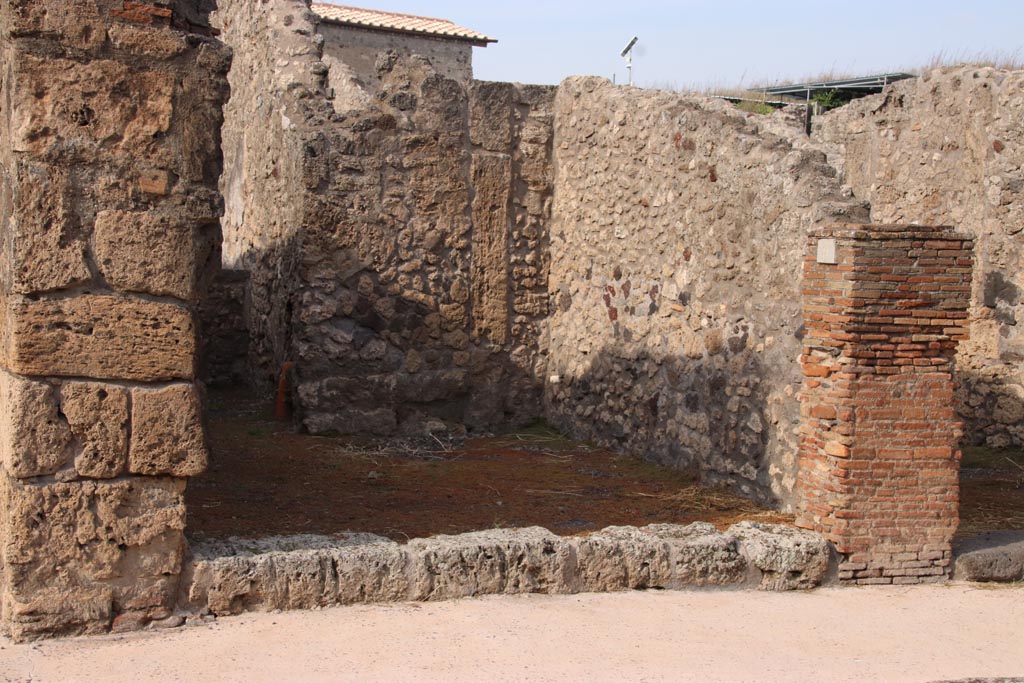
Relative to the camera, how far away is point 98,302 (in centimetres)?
450

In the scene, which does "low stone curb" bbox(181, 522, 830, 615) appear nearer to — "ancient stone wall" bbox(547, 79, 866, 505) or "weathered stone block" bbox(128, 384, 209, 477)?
"weathered stone block" bbox(128, 384, 209, 477)

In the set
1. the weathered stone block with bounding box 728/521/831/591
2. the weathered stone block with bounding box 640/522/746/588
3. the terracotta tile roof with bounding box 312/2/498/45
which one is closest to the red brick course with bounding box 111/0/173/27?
the weathered stone block with bounding box 640/522/746/588

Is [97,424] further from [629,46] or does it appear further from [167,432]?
[629,46]

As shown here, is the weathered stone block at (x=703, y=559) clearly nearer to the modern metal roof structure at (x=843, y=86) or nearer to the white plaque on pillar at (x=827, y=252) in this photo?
the white plaque on pillar at (x=827, y=252)

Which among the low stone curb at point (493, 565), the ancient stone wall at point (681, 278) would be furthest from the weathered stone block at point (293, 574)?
the ancient stone wall at point (681, 278)

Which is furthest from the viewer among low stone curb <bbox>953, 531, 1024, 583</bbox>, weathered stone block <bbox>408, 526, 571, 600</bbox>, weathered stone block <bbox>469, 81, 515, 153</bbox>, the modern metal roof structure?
the modern metal roof structure

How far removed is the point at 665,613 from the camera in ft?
17.1

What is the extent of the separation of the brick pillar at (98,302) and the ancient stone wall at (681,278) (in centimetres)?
356

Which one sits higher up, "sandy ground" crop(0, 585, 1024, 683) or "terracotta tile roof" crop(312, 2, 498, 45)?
"terracotta tile roof" crop(312, 2, 498, 45)

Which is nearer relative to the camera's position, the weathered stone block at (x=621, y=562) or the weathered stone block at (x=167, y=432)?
the weathered stone block at (x=167, y=432)

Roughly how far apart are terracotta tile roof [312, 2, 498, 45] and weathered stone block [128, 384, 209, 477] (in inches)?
550

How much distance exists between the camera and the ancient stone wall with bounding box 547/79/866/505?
6.75m

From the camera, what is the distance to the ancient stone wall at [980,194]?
866 cm

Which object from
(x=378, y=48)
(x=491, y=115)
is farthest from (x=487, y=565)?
(x=378, y=48)
